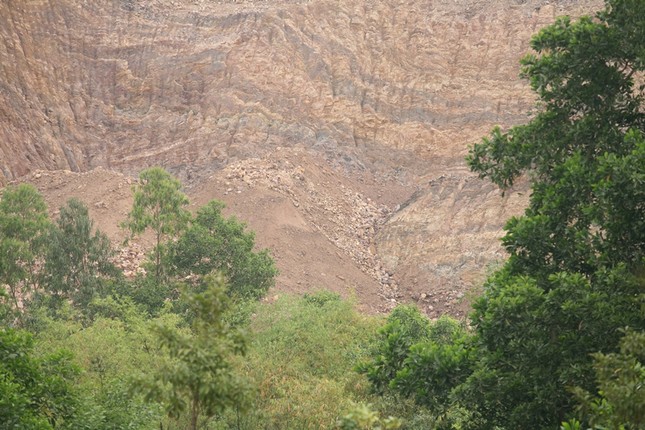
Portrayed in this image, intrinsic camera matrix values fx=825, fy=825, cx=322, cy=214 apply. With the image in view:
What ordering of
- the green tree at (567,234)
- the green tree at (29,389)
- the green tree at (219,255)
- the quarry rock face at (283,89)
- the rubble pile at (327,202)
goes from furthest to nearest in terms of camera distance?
the quarry rock face at (283,89) → the rubble pile at (327,202) → the green tree at (219,255) → the green tree at (29,389) → the green tree at (567,234)

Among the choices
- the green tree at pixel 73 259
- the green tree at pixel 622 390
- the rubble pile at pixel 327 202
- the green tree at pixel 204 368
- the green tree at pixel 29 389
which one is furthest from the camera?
the rubble pile at pixel 327 202

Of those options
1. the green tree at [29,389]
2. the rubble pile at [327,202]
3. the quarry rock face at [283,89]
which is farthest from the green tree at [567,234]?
the quarry rock face at [283,89]

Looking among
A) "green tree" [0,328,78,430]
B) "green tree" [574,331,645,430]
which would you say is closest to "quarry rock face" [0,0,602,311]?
"green tree" [0,328,78,430]

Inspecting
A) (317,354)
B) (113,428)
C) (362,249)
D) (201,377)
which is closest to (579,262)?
(201,377)

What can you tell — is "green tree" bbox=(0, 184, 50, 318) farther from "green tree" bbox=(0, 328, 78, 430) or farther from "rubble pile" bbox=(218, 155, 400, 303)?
"green tree" bbox=(0, 328, 78, 430)

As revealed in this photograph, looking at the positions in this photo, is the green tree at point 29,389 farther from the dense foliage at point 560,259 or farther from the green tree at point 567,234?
the green tree at point 567,234

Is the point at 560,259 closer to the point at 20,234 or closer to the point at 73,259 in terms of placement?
the point at 73,259

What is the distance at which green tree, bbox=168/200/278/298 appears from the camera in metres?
34.5

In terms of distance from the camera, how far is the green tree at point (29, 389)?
39.5 ft

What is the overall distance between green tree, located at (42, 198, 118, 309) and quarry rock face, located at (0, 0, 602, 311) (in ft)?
59.1

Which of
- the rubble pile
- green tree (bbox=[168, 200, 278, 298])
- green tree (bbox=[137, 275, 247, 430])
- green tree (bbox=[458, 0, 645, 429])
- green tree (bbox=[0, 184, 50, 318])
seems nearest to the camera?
green tree (bbox=[137, 275, 247, 430])

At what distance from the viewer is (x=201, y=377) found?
9023 mm

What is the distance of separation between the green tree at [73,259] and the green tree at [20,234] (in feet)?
2.88

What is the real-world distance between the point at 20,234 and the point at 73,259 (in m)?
2.58
